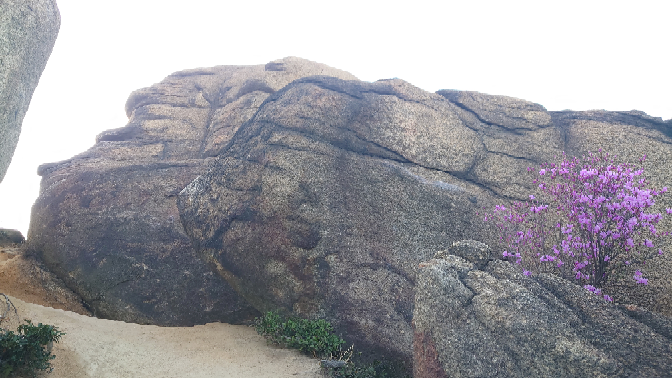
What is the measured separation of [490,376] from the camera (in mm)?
6938

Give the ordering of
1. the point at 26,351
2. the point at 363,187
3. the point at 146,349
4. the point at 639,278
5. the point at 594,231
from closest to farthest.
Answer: the point at 26,351 → the point at 594,231 → the point at 639,278 → the point at 146,349 → the point at 363,187

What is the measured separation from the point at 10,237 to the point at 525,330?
18.3m

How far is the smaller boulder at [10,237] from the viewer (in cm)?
1608

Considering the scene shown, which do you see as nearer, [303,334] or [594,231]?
[594,231]

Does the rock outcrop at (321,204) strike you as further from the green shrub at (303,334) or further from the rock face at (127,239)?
the green shrub at (303,334)

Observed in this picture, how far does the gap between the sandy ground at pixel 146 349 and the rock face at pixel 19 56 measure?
400 cm

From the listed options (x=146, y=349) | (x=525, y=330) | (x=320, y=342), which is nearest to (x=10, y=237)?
(x=146, y=349)

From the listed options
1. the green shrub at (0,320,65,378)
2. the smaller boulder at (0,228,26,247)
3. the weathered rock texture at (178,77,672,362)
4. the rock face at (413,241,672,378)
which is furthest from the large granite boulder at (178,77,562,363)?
the smaller boulder at (0,228,26,247)

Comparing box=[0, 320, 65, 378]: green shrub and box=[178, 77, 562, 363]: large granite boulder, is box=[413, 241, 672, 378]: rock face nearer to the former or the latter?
box=[178, 77, 562, 363]: large granite boulder

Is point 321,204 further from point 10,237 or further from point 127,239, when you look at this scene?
point 10,237

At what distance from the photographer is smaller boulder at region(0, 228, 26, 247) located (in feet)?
52.7

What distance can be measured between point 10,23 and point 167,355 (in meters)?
9.57

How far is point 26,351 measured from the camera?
340 inches

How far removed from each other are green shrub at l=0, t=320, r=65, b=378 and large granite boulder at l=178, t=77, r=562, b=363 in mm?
4951
